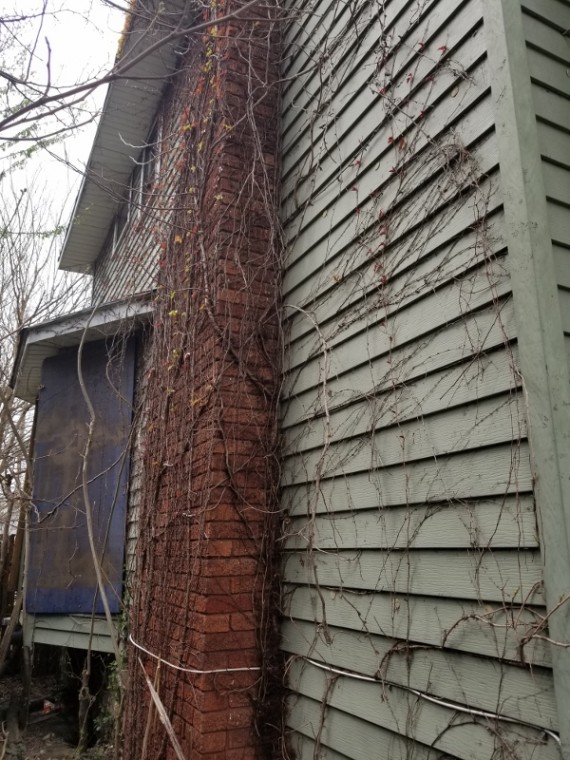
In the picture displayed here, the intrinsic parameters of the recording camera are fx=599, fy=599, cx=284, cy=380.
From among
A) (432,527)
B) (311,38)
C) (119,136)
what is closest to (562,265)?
(432,527)

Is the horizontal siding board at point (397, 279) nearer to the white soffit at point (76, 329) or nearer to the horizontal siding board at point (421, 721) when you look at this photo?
the horizontal siding board at point (421, 721)

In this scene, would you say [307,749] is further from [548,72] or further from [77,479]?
[77,479]

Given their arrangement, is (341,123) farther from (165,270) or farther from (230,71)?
(165,270)

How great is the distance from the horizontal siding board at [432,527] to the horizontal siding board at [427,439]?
0.20 m

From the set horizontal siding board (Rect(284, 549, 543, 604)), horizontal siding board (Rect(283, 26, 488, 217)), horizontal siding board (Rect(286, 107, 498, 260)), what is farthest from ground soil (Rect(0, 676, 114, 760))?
horizontal siding board (Rect(283, 26, 488, 217))

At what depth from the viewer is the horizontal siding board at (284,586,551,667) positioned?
1.83 metres

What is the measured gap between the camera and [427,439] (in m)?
2.35

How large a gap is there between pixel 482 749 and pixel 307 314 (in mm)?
2232

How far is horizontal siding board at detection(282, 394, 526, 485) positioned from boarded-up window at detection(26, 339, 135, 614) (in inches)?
111

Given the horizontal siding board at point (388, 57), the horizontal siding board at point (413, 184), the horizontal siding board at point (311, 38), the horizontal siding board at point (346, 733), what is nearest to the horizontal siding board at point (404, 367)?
the horizontal siding board at point (413, 184)

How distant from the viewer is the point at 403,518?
2.43m

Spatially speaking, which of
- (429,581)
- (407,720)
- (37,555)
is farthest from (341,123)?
(37,555)

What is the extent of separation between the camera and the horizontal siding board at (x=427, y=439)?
201 centimetres

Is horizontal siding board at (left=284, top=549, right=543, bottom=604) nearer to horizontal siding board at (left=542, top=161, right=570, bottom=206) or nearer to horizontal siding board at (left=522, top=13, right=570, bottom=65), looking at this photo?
horizontal siding board at (left=542, top=161, right=570, bottom=206)
